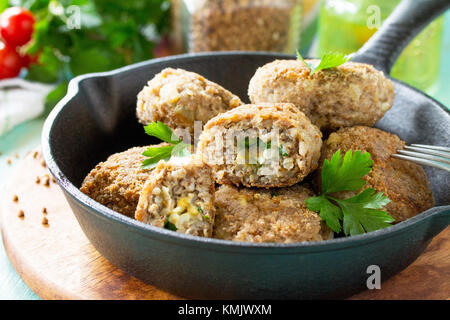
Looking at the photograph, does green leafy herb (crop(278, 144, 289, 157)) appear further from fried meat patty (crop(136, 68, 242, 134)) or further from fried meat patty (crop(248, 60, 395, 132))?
fried meat patty (crop(136, 68, 242, 134))

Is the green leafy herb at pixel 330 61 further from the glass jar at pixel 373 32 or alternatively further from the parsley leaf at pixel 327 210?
the glass jar at pixel 373 32

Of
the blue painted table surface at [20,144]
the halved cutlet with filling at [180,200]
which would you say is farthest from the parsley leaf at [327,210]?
the blue painted table surface at [20,144]

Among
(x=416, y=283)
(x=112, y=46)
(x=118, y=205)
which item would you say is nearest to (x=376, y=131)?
(x=416, y=283)

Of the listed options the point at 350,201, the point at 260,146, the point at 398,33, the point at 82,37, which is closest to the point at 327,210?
the point at 350,201

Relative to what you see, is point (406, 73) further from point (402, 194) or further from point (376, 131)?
point (402, 194)

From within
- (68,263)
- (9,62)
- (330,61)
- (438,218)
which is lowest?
(68,263)

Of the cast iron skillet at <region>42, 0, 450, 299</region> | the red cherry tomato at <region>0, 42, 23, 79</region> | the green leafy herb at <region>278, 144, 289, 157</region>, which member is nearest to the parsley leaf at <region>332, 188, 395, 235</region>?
the cast iron skillet at <region>42, 0, 450, 299</region>

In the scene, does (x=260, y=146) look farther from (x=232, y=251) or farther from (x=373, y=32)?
(x=373, y=32)
